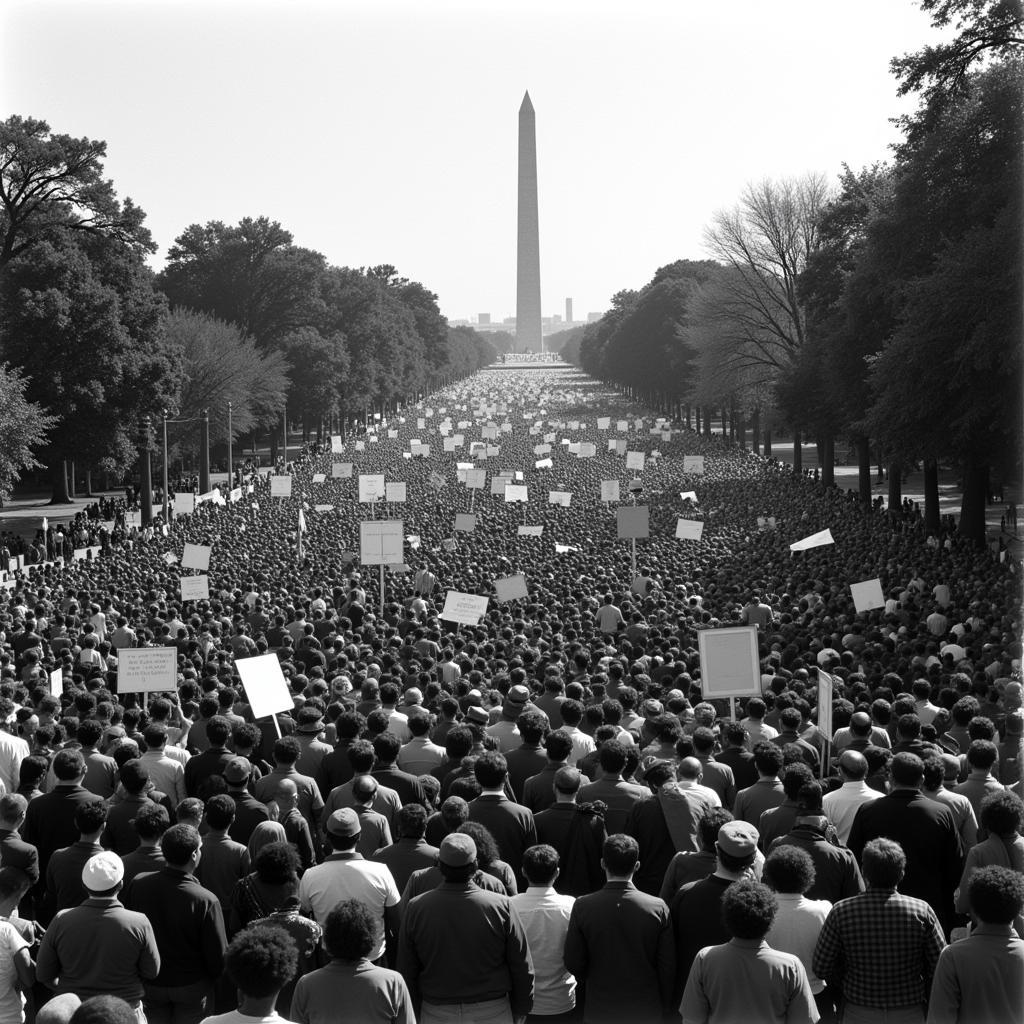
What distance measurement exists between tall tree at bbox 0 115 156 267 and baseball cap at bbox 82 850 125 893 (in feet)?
151

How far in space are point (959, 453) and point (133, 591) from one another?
1777 centimetres

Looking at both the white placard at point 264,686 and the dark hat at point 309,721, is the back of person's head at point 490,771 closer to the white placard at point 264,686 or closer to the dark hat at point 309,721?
the dark hat at point 309,721

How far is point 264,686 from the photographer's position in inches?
469

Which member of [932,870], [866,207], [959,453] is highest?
[866,207]

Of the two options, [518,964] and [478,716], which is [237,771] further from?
[478,716]

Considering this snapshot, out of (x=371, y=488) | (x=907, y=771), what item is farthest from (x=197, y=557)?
(x=907, y=771)

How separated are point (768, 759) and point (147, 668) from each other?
710 centimetres

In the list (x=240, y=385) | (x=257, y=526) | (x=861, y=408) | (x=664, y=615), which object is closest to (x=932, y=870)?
(x=664, y=615)

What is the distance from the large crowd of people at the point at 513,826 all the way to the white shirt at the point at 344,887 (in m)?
0.01

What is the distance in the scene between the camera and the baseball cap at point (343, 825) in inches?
282

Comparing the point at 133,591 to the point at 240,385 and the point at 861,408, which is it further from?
the point at 240,385

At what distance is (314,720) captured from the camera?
10.6 m

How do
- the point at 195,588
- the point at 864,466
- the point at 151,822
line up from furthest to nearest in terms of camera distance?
the point at 864,466, the point at 195,588, the point at 151,822

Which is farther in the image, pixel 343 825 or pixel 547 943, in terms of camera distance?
pixel 343 825
